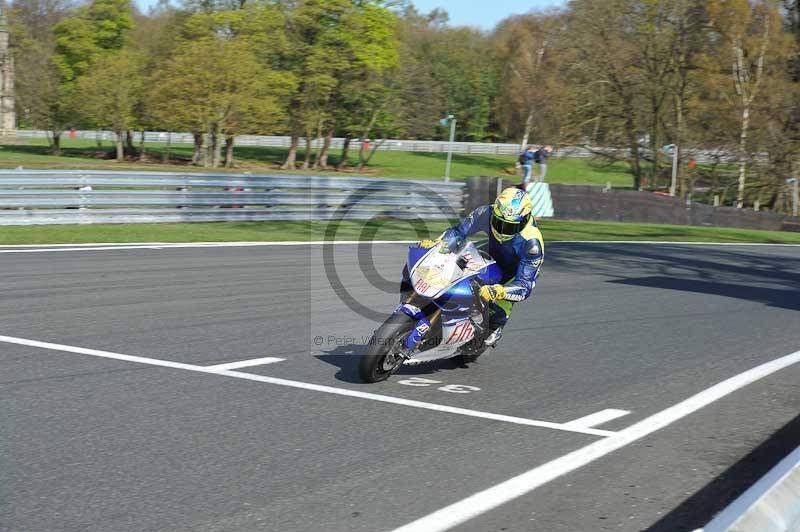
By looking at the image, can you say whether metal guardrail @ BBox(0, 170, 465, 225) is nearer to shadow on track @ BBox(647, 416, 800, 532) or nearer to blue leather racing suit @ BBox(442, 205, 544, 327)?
blue leather racing suit @ BBox(442, 205, 544, 327)

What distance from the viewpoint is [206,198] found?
21.4 m

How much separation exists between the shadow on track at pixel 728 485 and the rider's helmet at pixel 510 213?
8.51 ft

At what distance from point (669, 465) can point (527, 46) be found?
258 feet

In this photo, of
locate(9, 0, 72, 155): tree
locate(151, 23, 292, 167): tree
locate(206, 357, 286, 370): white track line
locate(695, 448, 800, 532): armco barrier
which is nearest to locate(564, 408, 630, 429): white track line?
locate(695, 448, 800, 532): armco barrier

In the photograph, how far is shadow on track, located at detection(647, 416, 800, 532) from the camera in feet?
15.1

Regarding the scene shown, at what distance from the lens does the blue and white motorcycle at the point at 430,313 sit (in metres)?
7.16

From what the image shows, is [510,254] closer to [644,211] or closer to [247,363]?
[247,363]

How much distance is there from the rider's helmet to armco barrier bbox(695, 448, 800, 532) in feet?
12.6

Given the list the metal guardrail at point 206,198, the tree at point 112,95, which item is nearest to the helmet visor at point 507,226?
the metal guardrail at point 206,198

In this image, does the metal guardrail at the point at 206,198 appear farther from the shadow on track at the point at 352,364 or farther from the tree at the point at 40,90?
the tree at the point at 40,90

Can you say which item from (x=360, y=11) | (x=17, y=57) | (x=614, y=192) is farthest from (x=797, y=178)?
(x=17, y=57)

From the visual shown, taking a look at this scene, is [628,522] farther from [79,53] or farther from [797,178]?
[79,53]

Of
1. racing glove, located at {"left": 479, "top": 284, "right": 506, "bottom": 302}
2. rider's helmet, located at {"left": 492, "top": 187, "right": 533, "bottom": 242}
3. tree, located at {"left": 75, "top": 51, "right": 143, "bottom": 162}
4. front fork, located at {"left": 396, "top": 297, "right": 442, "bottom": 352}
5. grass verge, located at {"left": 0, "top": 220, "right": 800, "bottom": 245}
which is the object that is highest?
tree, located at {"left": 75, "top": 51, "right": 143, "bottom": 162}

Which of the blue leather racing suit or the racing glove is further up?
the blue leather racing suit
